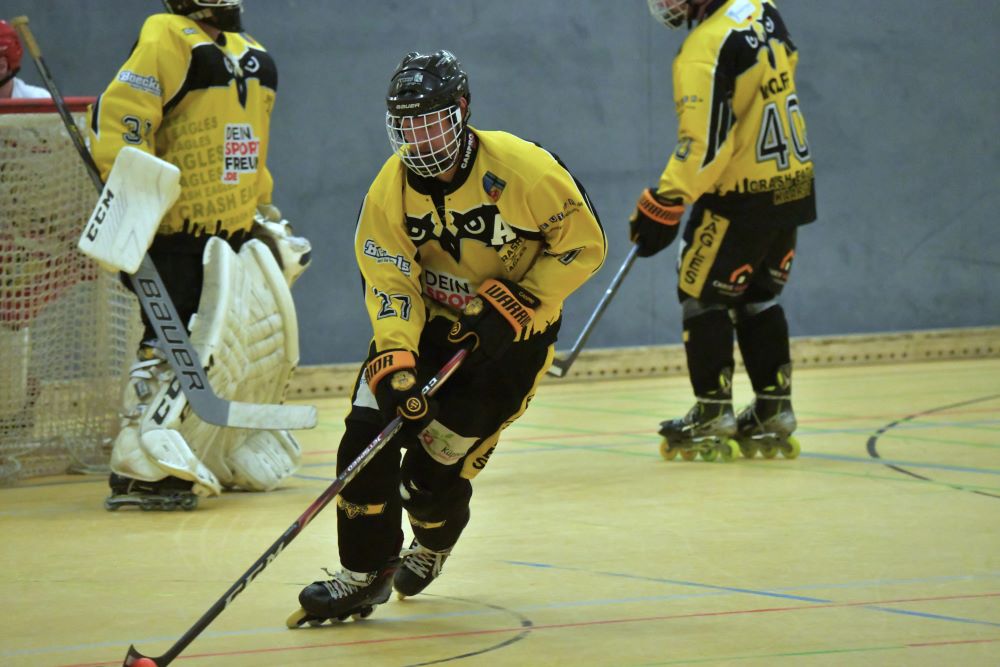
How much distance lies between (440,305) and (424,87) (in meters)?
0.50

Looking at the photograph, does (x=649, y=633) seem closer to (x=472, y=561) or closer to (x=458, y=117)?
(x=472, y=561)

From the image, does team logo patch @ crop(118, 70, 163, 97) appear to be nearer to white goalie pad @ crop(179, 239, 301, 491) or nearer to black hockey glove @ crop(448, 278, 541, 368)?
white goalie pad @ crop(179, 239, 301, 491)

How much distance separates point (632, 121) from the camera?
780cm

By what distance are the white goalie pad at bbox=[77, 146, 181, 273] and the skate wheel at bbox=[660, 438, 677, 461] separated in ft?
6.32

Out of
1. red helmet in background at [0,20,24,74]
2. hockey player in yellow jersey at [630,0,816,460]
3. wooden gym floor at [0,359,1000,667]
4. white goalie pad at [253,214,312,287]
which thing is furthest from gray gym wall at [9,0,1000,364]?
hockey player in yellow jersey at [630,0,816,460]

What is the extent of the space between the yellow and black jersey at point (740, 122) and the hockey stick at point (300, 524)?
2115mm

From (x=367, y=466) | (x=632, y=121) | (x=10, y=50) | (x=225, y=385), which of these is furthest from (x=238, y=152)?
(x=632, y=121)

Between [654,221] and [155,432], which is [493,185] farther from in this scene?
[654,221]

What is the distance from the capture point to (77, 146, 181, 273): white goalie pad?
4.30m

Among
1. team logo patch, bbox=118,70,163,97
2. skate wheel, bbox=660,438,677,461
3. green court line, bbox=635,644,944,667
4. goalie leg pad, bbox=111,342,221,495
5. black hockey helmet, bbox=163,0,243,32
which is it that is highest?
black hockey helmet, bbox=163,0,243,32

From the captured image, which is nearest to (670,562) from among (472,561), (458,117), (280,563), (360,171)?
(472,561)

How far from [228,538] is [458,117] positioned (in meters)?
1.48

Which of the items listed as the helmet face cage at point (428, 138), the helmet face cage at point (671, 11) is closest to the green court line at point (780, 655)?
the helmet face cage at point (428, 138)

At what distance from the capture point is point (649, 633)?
2.86m
